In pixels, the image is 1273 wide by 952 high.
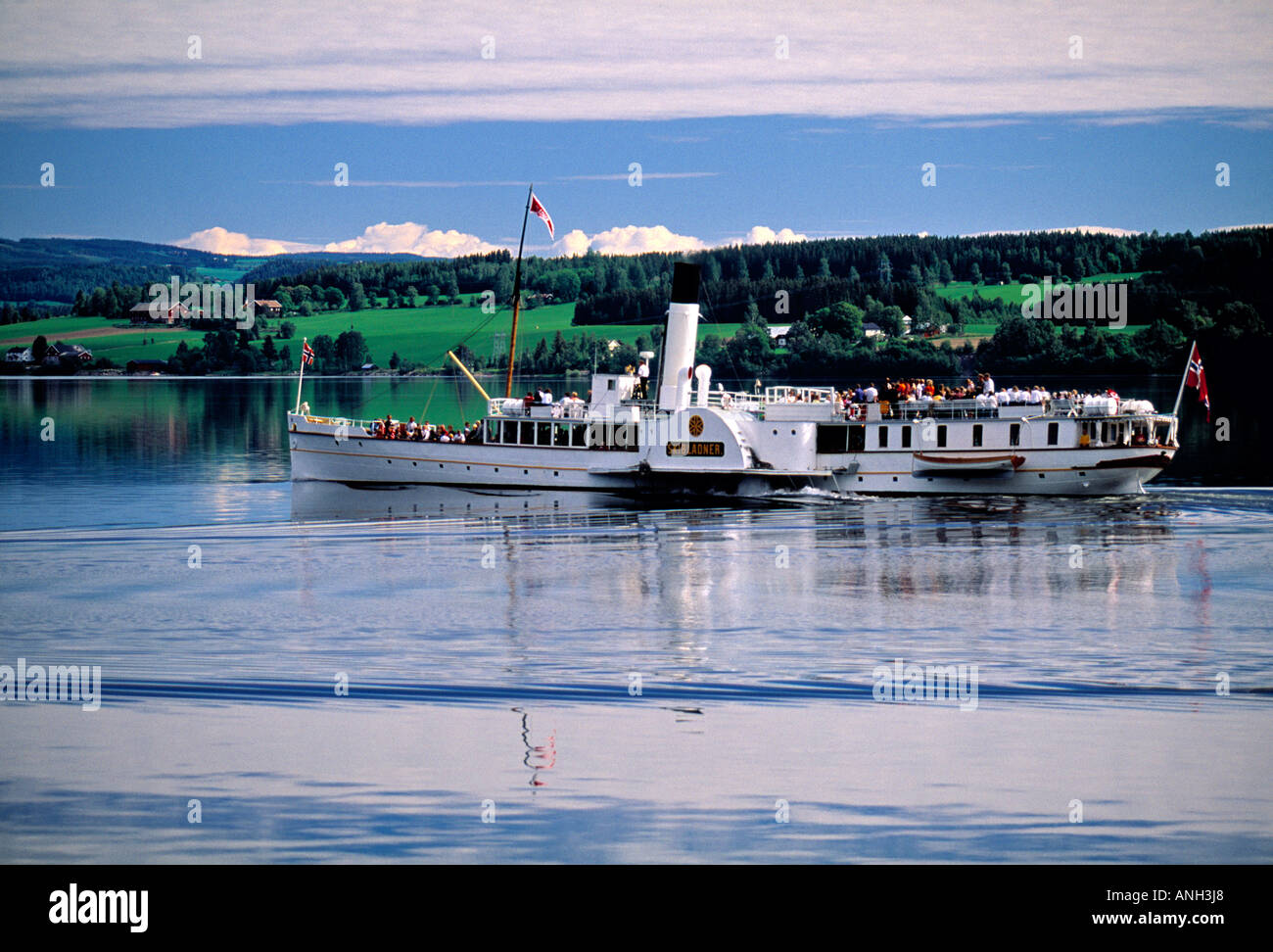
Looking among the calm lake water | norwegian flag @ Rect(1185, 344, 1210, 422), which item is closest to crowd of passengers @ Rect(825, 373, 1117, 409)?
norwegian flag @ Rect(1185, 344, 1210, 422)

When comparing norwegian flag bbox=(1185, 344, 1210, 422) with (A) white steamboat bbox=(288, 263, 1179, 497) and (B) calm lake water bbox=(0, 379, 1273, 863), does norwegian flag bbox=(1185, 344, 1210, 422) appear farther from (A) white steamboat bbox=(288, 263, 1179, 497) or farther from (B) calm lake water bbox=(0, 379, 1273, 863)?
(B) calm lake water bbox=(0, 379, 1273, 863)

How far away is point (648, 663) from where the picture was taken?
26.2m

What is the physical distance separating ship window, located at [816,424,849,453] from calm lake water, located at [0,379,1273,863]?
687 centimetres

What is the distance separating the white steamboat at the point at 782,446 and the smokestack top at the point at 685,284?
0.96 metres

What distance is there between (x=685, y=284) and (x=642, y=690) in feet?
128

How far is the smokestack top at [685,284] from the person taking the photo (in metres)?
60.3

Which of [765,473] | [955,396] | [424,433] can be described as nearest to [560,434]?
[424,433]

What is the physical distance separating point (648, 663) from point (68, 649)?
11590 mm

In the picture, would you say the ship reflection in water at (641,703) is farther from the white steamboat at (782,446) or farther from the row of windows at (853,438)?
the row of windows at (853,438)

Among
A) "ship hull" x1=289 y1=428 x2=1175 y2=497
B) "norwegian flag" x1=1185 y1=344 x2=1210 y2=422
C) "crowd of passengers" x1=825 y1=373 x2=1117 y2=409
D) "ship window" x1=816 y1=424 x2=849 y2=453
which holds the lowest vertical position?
"ship hull" x1=289 y1=428 x2=1175 y2=497

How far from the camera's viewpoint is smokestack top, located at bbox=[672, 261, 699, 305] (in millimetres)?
60312

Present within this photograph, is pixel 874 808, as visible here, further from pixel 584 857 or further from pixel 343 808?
pixel 343 808
